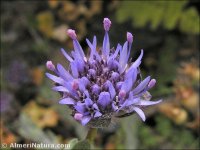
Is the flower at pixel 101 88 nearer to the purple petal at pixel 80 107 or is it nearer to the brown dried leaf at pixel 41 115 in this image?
the purple petal at pixel 80 107

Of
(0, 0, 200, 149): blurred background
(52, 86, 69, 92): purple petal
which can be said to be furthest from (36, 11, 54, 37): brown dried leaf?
(52, 86, 69, 92): purple petal

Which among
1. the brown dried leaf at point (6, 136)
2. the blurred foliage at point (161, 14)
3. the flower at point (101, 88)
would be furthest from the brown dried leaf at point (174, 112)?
the flower at point (101, 88)

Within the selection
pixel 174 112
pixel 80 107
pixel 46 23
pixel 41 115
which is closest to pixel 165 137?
pixel 174 112

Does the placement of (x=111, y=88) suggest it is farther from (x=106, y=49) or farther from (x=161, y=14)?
(x=161, y=14)

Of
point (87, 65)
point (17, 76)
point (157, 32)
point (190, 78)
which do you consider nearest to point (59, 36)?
point (17, 76)

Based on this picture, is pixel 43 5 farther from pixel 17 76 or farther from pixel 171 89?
pixel 171 89

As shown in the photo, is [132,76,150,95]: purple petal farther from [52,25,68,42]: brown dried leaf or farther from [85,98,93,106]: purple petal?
[52,25,68,42]: brown dried leaf
